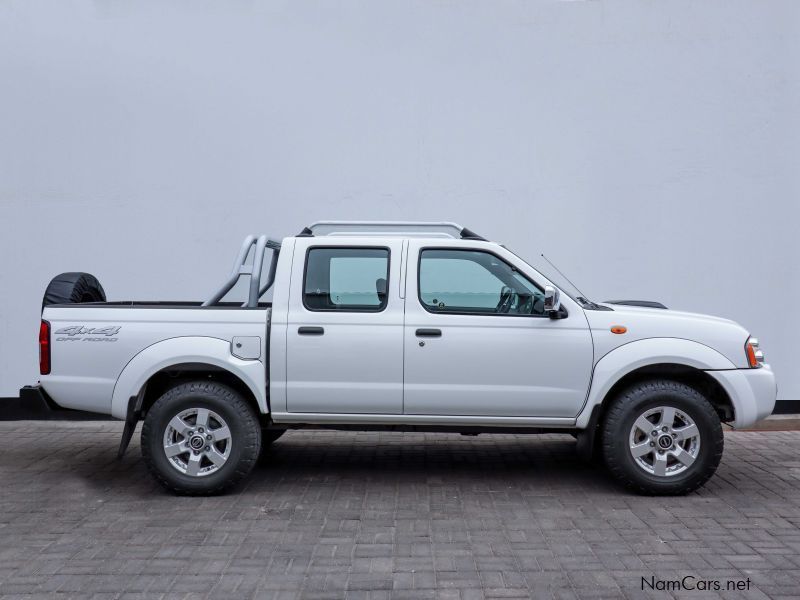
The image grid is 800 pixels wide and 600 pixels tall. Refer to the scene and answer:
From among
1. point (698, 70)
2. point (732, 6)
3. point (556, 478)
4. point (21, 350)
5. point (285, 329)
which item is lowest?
point (556, 478)

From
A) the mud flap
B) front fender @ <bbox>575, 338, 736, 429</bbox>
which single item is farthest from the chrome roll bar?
front fender @ <bbox>575, 338, 736, 429</bbox>

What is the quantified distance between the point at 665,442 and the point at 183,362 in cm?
343

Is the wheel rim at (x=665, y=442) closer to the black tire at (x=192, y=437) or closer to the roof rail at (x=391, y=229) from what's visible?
the roof rail at (x=391, y=229)

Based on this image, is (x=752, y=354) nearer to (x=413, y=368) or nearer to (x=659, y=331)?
(x=659, y=331)

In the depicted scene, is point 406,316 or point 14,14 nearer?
point 406,316

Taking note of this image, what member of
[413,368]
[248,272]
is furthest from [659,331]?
[248,272]

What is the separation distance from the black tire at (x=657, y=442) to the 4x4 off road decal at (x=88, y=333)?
355cm

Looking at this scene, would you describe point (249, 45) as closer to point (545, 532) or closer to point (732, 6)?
point (732, 6)

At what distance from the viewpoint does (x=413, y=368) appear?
6.20 m

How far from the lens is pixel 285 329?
624 centimetres

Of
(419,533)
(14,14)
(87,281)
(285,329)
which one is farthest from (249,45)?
(419,533)

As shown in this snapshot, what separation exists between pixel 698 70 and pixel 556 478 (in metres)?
5.05

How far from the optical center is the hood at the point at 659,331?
20.5 feet

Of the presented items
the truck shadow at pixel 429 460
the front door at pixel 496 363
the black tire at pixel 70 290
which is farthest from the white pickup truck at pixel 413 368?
the truck shadow at pixel 429 460
